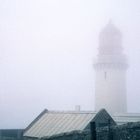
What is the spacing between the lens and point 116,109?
135 feet

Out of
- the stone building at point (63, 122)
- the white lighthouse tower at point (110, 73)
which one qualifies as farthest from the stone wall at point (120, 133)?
the white lighthouse tower at point (110, 73)

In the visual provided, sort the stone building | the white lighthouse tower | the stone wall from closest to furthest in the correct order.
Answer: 1. the stone wall
2. the stone building
3. the white lighthouse tower

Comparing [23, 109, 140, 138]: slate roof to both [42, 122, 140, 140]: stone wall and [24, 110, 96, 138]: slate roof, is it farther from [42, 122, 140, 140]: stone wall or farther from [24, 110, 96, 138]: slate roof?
[42, 122, 140, 140]: stone wall

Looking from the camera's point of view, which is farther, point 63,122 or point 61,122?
point 61,122

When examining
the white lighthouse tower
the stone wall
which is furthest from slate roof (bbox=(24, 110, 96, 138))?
the white lighthouse tower

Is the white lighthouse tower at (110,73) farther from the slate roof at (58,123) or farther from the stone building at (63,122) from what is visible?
the stone building at (63,122)

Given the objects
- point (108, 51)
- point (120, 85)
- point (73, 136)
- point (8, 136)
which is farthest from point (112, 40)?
point (73, 136)

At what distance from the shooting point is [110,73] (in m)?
42.3

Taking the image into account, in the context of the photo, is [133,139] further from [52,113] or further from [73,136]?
[52,113]

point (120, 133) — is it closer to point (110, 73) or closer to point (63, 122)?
point (63, 122)

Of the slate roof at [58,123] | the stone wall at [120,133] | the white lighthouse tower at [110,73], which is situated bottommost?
the stone wall at [120,133]

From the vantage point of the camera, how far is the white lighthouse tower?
41.5 meters

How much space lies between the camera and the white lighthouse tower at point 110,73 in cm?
4150

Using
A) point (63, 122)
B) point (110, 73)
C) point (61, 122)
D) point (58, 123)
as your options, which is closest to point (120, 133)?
point (63, 122)
